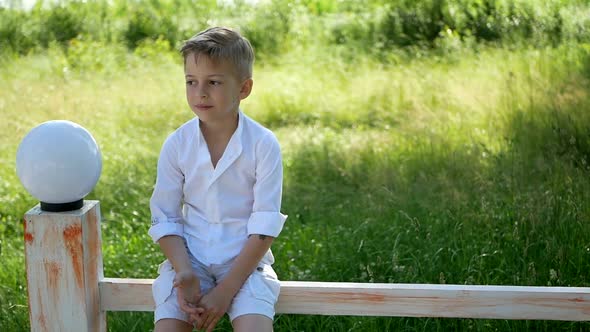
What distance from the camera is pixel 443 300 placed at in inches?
83.6

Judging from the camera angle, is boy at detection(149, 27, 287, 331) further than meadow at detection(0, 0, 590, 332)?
No

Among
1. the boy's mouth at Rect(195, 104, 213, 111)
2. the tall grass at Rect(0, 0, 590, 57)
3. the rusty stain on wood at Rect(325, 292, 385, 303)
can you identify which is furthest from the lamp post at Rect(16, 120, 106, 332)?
the tall grass at Rect(0, 0, 590, 57)

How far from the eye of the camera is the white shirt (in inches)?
86.2

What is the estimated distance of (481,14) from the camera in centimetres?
857

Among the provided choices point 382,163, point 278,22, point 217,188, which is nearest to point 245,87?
point 217,188

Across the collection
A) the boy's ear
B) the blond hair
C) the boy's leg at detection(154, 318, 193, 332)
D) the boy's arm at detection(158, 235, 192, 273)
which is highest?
the blond hair

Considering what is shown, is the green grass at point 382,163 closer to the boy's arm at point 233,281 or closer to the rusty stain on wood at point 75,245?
the boy's arm at point 233,281

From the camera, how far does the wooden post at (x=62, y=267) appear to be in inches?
81.0

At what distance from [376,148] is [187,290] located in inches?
131

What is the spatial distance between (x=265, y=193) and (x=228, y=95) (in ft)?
0.93

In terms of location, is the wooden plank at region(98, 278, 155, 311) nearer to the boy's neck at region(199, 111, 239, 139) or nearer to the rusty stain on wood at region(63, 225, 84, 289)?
the rusty stain on wood at region(63, 225, 84, 289)

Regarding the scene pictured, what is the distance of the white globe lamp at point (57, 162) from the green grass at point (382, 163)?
42.5 inches

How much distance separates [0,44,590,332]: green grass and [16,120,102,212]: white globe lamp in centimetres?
108

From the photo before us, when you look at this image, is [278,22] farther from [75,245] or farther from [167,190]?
[75,245]
